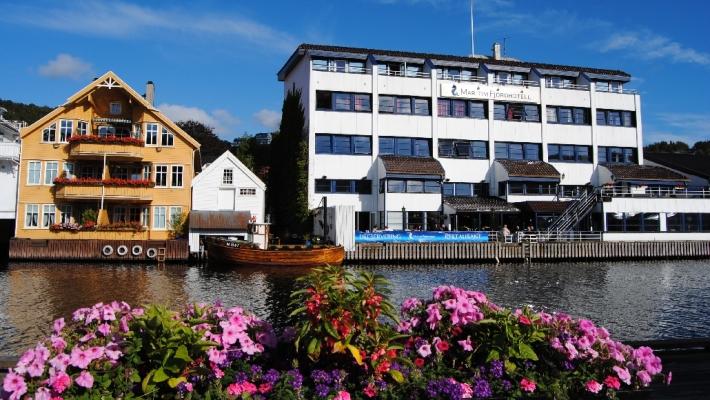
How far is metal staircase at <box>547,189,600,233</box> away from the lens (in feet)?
155

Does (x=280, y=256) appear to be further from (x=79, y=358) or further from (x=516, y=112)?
(x=79, y=358)

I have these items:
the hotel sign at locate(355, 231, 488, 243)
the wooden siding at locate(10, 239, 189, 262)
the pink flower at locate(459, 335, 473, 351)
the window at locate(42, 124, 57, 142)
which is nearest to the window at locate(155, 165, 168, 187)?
the wooden siding at locate(10, 239, 189, 262)

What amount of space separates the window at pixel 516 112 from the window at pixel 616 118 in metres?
7.60

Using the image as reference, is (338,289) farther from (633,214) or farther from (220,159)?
(633,214)

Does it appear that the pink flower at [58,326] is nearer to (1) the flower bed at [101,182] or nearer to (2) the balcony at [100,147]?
(1) the flower bed at [101,182]

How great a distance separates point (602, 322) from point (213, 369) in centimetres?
1625

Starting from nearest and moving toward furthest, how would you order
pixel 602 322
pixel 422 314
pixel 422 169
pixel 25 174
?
pixel 422 314 → pixel 602 322 → pixel 25 174 → pixel 422 169

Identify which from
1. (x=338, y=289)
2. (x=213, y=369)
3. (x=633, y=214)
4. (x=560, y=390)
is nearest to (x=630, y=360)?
(x=560, y=390)

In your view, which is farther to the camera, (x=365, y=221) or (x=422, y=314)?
(x=365, y=221)

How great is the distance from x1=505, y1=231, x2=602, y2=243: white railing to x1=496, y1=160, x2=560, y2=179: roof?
6221mm

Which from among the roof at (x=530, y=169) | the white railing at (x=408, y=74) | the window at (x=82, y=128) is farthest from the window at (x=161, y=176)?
the roof at (x=530, y=169)

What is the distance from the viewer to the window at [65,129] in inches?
1634

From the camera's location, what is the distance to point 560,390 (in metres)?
5.48

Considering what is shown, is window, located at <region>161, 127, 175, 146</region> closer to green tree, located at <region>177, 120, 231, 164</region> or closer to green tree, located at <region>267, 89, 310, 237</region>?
green tree, located at <region>267, 89, 310, 237</region>
